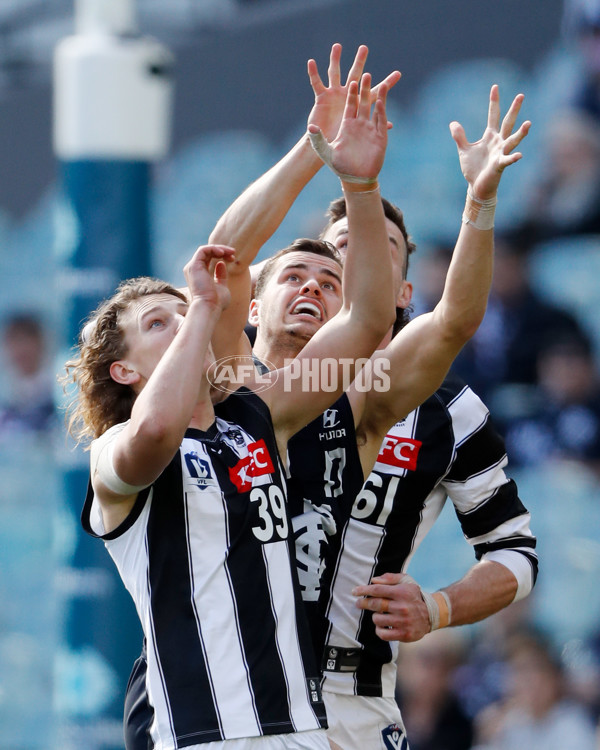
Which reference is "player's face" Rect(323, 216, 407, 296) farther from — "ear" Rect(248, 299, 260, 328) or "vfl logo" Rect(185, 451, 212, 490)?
"vfl logo" Rect(185, 451, 212, 490)

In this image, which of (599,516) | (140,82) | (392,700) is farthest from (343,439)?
(599,516)

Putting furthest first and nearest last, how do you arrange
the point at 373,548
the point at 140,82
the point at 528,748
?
1. the point at 528,748
2. the point at 140,82
3. the point at 373,548

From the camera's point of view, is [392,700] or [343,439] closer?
[343,439]

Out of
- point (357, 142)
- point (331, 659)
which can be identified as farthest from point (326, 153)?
point (331, 659)

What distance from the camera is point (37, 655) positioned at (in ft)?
25.9

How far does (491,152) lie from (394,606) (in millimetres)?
1273

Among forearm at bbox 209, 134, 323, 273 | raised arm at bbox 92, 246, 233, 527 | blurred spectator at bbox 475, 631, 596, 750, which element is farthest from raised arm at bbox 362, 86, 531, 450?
blurred spectator at bbox 475, 631, 596, 750

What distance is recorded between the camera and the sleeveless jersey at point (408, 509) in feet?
11.9

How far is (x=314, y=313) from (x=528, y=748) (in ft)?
11.1

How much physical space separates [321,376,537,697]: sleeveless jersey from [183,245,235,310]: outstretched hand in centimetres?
97

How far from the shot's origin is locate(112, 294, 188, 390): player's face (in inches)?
123

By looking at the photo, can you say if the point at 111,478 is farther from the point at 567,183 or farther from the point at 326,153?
the point at 567,183

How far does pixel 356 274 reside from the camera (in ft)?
10.3

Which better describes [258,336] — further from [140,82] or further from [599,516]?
[599,516]
